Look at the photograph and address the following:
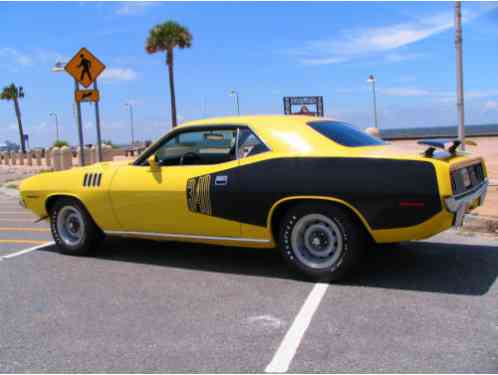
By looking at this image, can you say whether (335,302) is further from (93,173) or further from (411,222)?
(93,173)

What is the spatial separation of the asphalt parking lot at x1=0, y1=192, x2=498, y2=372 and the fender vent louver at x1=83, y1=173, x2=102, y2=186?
2.84 feet

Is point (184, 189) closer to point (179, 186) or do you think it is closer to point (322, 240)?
point (179, 186)

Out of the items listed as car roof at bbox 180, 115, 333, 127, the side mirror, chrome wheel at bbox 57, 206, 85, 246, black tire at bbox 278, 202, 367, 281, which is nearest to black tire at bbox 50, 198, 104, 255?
chrome wheel at bbox 57, 206, 85, 246

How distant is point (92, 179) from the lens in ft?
20.7

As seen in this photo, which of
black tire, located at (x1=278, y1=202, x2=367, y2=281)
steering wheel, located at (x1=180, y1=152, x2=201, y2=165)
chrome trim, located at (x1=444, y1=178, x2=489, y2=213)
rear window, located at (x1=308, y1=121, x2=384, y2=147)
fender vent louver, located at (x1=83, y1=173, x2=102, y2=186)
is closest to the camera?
chrome trim, located at (x1=444, y1=178, x2=489, y2=213)

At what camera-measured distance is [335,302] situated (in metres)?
4.56

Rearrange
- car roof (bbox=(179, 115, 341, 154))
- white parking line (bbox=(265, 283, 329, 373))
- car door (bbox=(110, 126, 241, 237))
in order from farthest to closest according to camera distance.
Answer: car door (bbox=(110, 126, 241, 237))
car roof (bbox=(179, 115, 341, 154))
white parking line (bbox=(265, 283, 329, 373))

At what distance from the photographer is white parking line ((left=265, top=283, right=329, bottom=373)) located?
341cm

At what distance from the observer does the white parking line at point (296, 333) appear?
3408mm

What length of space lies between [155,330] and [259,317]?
772 mm

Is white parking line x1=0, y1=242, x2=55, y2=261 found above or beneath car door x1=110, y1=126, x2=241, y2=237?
beneath

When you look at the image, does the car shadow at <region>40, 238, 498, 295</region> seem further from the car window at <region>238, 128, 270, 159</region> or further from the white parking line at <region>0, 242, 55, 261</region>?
the car window at <region>238, 128, 270, 159</region>

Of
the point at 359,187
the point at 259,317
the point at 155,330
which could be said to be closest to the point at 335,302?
the point at 259,317

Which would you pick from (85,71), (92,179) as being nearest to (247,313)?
(92,179)
